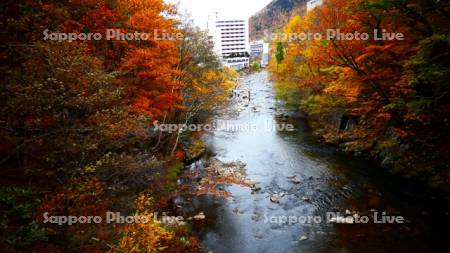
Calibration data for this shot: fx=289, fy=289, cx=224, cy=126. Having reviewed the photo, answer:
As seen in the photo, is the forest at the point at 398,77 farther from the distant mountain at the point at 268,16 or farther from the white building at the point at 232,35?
the distant mountain at the point at 268,16

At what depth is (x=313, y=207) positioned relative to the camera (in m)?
14.3

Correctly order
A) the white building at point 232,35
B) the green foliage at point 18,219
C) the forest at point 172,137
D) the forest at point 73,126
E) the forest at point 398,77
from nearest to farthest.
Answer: the green foliage at point 18,219 → the forest at point 73,126 → the forest at point 172,137 → the forest at point 398,77 → the white building at point 232,35

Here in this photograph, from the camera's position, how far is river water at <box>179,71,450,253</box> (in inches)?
449

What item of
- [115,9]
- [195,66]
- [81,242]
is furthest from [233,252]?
[195,66]

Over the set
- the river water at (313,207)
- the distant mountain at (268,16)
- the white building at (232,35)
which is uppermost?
the distant mountain at (268,16)

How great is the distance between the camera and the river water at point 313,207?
1141 centimetres

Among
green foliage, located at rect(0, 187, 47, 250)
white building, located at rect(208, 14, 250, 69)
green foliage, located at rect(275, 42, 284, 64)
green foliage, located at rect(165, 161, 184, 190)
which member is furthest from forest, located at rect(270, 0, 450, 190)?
white building, located at rect(208, 14, 250, 69)

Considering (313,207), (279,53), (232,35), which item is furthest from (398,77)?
(232,35)

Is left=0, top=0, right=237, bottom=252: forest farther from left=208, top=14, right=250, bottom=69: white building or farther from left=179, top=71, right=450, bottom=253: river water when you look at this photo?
left=208, top=14, right=250, bottom=69: white building

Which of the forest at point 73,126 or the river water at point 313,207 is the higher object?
the forest at point 73,126

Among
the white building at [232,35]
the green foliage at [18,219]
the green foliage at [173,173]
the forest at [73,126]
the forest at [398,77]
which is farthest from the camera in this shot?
the white building at [232,35]

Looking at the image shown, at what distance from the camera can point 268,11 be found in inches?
7219

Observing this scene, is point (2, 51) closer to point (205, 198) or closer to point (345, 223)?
point (205, 198)

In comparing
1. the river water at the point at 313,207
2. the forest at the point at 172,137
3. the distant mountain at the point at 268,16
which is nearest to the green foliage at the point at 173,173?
the forest at the point at 172,137
